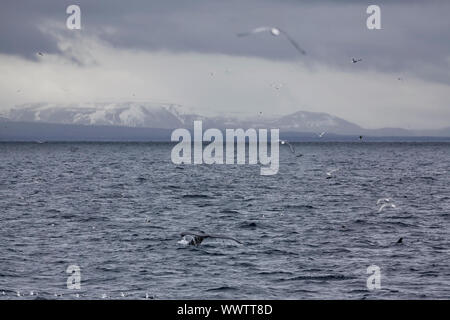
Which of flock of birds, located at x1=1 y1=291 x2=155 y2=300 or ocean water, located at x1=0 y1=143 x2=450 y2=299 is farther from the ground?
ocean water, located at x1=0 y1=143 x2=450 y2=299

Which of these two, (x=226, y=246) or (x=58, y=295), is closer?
(x=58, y=295)

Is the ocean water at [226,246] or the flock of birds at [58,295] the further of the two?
the ocean water at [226,246]

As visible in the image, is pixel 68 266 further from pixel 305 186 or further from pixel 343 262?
pixel 305 186

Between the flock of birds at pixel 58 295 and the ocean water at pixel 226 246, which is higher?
the ocean water at pixel 226 246

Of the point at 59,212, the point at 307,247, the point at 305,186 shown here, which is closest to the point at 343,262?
the point at 307,247

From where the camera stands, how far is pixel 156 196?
6894 cm

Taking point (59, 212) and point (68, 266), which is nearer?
point (68, 266)

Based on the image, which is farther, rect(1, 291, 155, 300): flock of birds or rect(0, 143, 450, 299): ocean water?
rect(0, 143, 450, 299): ocean water

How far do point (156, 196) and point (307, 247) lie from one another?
3405cm

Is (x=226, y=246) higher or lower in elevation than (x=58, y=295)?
higher
